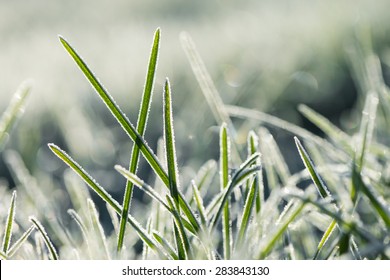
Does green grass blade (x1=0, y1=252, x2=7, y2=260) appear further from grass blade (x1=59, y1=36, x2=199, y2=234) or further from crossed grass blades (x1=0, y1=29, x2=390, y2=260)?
grass blade (x1=59, y1=36, x2=199, y2=234)

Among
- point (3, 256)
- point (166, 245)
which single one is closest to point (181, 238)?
point (166, 245)

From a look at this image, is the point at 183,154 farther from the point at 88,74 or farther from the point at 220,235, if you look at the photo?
the point at 88,74

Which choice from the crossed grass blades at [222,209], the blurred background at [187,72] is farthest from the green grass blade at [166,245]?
the blurred background at [187,72]

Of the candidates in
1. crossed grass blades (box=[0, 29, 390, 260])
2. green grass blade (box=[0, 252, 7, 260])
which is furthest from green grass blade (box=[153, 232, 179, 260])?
green grass blade (box=[0, 252, 7, 260])

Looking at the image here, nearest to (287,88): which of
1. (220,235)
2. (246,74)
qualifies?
(246,74)

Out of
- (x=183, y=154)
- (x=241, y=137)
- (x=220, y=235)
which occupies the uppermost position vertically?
(x=183, y=154)

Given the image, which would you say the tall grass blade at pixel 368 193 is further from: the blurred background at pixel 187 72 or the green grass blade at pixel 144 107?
the blurred background at pixel 187 72
